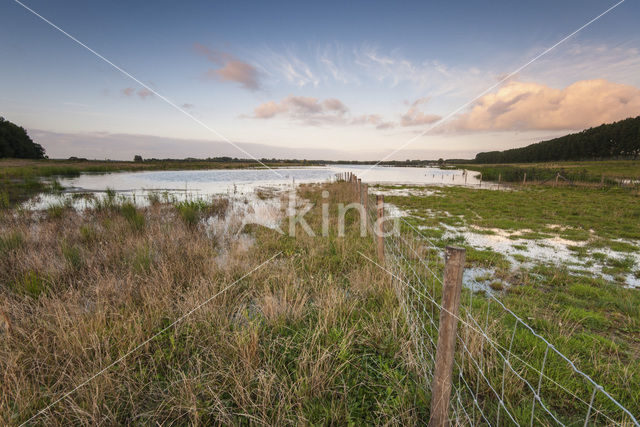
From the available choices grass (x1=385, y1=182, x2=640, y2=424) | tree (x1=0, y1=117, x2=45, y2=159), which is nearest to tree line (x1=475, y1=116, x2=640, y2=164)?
grass (x1=385, y1=182, x2=640, y2=424)

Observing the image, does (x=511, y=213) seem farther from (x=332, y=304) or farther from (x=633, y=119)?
(x=633, y=119)

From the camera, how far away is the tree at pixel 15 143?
5009 cm

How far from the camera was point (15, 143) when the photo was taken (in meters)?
54.2

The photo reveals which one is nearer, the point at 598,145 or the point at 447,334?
the point at 447,334

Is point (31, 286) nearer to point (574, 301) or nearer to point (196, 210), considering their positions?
point (196, 210)

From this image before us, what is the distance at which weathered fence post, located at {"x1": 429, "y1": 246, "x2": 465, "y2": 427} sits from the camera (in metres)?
1.80

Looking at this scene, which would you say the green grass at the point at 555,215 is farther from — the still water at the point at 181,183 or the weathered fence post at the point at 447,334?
the still water at the point at 181,183

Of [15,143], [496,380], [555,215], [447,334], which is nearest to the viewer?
[447,334]

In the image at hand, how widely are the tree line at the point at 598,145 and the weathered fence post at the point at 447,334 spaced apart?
98008 millimetres

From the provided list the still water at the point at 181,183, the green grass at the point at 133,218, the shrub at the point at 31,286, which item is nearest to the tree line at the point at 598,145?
the still water at the point at 181,183

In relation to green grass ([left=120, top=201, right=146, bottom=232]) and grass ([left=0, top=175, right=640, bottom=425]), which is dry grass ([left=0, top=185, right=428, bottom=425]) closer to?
grass ([left=0, top=175, right=640, bottom=425])

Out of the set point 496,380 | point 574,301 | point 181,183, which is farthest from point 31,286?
point 181,183

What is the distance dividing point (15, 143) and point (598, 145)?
14915 centimetres

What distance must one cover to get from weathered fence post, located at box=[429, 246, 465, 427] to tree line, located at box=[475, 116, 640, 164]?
3859 inches
